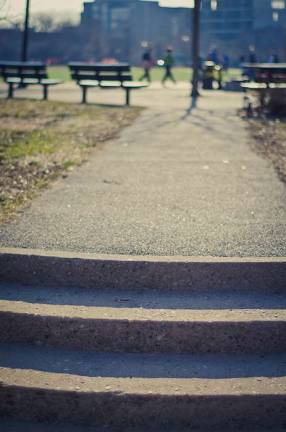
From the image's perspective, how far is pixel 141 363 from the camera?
3.34 metres

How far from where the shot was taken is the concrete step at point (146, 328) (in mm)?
3479

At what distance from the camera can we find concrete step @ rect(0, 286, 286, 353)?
11.4ft

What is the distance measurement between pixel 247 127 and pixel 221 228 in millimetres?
7284

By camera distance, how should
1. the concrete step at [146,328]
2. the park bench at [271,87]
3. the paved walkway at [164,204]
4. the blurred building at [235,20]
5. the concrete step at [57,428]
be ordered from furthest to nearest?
the blurred building at [235,20] < the park bench at [271,87] < the paved walkway at [164,204] < the concrete step at [146,328] < the concrete step at [57,428]

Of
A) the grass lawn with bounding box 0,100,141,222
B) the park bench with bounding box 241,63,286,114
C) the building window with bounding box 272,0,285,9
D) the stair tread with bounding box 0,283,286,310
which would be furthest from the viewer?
the building window with bounding box 272,0,285,9

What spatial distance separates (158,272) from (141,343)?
646 millimetres

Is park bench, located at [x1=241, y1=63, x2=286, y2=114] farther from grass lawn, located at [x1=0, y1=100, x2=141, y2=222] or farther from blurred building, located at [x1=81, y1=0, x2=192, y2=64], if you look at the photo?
blurred building, located at [x1=81, y1=0, x2=192, y2=64]

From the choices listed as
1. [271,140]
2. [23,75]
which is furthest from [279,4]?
[271,140]

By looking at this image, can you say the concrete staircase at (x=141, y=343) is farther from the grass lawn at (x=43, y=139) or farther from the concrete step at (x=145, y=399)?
the grass lawn at (x=43, y=139)

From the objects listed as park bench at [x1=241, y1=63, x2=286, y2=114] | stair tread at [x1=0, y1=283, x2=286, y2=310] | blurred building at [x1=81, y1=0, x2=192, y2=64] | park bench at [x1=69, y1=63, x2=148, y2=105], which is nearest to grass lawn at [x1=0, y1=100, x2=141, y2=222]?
park bench at [x1=69, y1=63, x2=148, y2=105]

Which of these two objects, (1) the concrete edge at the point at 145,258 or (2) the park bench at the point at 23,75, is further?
(2) the park bench at the point at 23,75

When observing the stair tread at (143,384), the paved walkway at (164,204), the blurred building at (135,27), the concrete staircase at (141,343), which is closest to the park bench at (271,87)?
the paved walkway at (164,204)

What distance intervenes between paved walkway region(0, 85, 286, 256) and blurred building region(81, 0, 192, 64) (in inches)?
3218

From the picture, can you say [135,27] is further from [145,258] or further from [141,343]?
[141,343]
